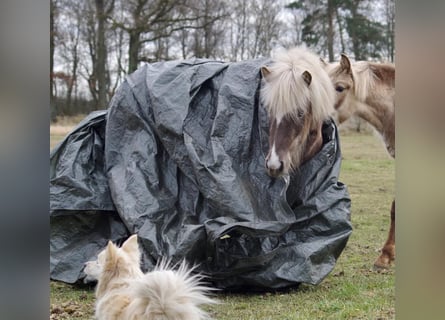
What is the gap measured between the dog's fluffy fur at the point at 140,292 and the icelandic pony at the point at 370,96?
1.81 m

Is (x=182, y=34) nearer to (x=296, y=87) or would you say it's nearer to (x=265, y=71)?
(x=265, y=71)

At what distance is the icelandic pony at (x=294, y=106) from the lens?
8.98ft

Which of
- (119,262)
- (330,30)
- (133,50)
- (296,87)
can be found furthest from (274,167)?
(133,50)

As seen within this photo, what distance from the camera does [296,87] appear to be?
280 cm

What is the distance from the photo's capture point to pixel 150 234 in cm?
280

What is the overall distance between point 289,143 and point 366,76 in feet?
3.47

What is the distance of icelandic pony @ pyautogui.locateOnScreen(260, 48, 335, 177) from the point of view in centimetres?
274

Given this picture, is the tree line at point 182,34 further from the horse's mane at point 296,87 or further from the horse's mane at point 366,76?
the horse's mane at point 296,87

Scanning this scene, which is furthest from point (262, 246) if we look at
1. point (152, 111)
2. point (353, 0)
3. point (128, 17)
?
point (128, 17)

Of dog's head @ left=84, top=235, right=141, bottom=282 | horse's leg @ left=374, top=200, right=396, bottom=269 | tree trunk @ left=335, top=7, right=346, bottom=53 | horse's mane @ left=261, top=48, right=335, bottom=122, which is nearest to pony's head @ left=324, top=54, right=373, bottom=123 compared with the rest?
horse's mane @ left=261, top=48, right=335, bottom=122

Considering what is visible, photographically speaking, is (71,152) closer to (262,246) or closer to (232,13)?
(262,246)

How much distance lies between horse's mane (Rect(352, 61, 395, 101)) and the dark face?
0.72 m

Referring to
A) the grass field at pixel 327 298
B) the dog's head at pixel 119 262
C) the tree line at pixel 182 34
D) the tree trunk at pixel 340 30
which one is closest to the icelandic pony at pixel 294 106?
the grass field at pixel 327 298
